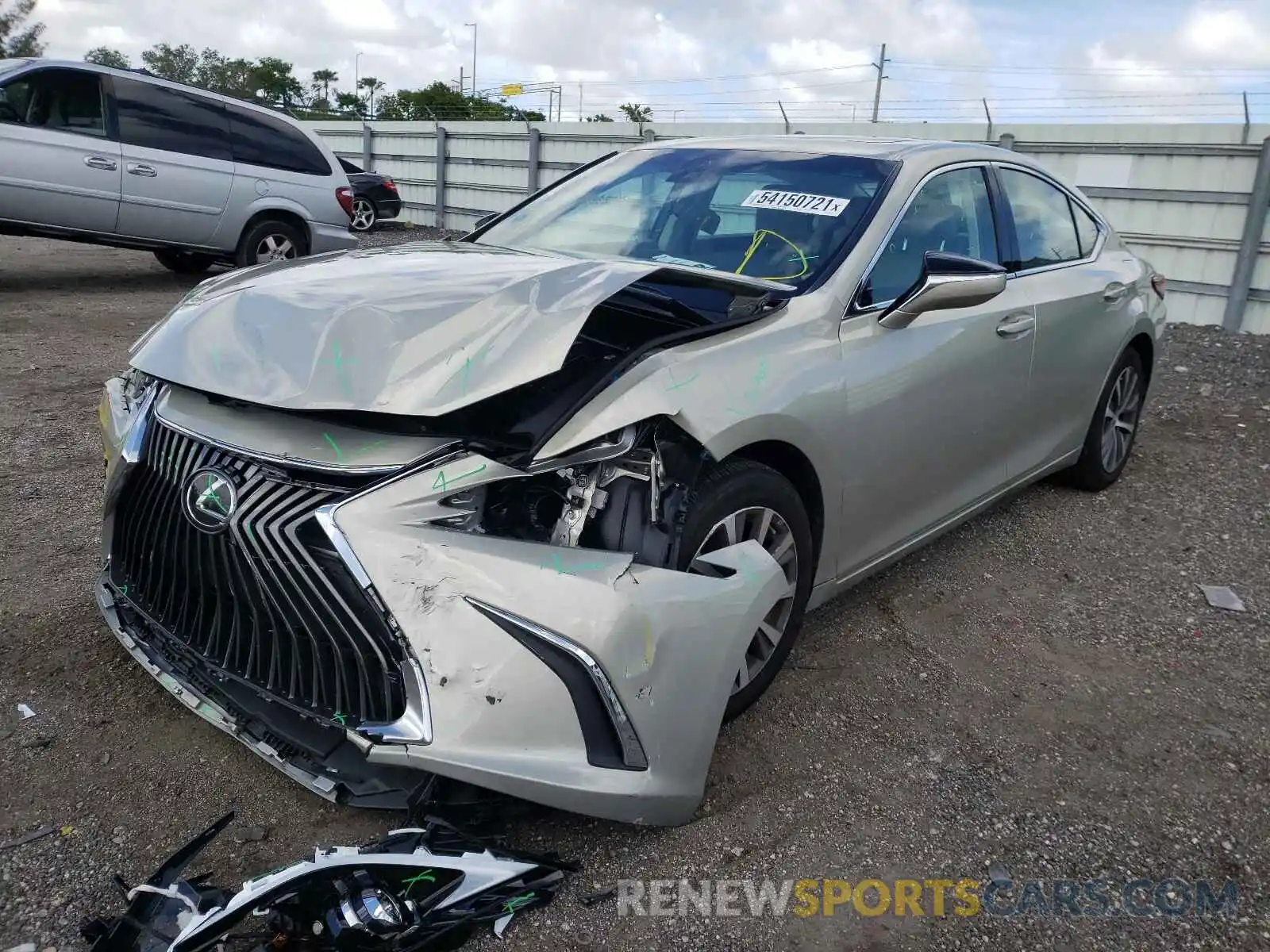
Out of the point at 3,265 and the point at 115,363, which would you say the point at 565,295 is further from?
the point at 3,265

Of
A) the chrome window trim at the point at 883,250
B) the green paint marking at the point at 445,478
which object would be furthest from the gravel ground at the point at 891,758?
the chrome window trim at the point at 883,250

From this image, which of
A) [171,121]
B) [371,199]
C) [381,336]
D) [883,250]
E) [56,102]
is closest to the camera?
[381,336]

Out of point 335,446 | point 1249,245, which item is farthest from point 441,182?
point 335,446

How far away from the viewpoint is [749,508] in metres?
2.58

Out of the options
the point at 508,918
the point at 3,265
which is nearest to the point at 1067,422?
the point at 508,918

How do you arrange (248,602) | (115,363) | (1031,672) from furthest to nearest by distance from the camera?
1. (115,363)
2. (1031,672)
3. (248,602)

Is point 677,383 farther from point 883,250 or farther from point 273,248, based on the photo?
point 273,248

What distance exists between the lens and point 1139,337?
488cm

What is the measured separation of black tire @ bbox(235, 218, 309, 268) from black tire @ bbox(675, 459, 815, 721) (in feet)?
26.6

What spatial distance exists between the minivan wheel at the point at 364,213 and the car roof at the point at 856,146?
12.7 meters

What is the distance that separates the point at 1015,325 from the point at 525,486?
89.5 inches

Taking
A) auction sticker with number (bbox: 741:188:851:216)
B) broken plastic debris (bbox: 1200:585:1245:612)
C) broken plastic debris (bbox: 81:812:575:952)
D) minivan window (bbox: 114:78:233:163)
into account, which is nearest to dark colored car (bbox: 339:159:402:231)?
minivan window (bbox: 114:78:233:163)

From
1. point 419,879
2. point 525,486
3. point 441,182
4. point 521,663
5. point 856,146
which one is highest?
point 856,146

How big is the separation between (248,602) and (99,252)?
12.7m
